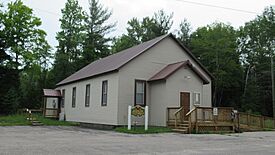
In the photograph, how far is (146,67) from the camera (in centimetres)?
2406

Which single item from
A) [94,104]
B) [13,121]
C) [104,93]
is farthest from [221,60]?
[13,121]

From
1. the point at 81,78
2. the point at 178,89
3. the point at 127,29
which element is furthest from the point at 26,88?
the point at 178,89

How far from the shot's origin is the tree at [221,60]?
45.7 metres

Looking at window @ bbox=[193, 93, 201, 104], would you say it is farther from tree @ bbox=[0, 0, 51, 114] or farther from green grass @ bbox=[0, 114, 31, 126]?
tree @ bbox=[0, 0, 51, 114]

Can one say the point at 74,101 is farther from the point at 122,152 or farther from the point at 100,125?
the point at 122,152

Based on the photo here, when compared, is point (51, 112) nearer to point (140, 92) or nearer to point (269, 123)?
point (140, 92)

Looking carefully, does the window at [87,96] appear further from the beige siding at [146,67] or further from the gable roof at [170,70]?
the gable roof at [170,70]

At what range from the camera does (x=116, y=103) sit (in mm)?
22578

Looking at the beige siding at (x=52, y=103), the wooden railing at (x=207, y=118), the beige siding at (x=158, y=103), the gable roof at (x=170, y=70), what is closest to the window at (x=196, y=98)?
the gable roof at (x=170, y=70)

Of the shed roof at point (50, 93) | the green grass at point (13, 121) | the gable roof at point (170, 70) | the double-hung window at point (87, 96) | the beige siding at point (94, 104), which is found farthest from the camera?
the shed roof at point (50, 93)

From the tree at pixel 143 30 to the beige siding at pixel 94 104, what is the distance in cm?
2202

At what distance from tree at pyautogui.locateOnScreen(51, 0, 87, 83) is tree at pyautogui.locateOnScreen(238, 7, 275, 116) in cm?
2615

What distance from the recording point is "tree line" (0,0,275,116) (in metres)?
40.4

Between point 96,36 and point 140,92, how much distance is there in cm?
3274
